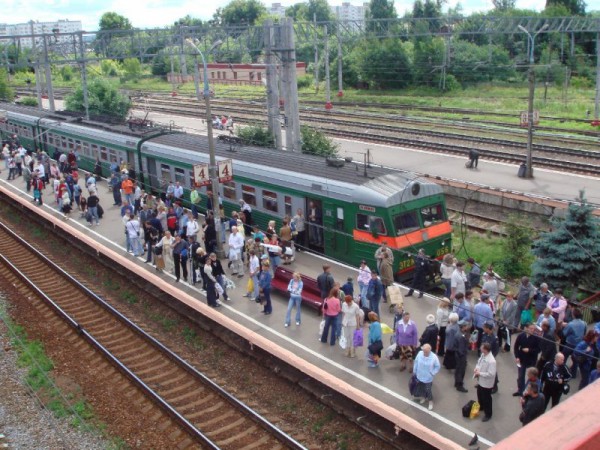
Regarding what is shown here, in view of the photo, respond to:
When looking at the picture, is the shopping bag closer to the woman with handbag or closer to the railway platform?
the railway platform

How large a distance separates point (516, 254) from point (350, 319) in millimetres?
7762

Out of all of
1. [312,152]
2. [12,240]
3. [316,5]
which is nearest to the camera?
[12,240]

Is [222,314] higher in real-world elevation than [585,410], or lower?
lower

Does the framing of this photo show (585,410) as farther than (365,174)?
No

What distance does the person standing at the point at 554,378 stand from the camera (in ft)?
34.4

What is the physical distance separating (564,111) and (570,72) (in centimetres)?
1604

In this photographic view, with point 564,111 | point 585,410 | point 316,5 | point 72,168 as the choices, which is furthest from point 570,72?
point 316,5

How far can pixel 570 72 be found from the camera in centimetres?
5928

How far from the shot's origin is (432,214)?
57.9 feet

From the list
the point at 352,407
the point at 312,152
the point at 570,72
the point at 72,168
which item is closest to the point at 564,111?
the point at 570,72

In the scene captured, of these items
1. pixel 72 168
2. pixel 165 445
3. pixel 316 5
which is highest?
pixel 316 5

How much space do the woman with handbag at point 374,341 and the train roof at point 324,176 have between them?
4.74m

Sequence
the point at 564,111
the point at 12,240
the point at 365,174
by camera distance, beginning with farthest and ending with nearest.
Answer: the point at 564,111 < the point at 12,240 < the point at 365,174

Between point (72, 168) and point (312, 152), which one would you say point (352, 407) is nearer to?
point (312, 152)
